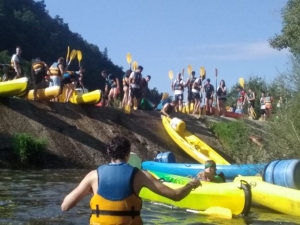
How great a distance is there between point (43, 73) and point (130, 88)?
308 centimetres

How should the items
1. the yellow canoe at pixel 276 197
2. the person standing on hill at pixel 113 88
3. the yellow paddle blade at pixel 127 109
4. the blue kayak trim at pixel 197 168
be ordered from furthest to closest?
the person standing on hill at pixel 113 88
the yellow paddle blade at pixel 127 109
the blue kayak trim at pixel 197 168
the yellow canoe at pixel 276 197

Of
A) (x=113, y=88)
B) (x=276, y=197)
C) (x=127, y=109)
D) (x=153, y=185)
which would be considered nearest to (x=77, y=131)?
(x=127, y=109)

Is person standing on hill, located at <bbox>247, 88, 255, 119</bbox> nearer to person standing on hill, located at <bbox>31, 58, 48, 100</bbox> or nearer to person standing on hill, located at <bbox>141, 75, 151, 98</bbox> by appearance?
person standing on hill, located at <bbox>141, 75, 151, 98</bbox>

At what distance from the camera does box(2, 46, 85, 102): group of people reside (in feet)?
56.5

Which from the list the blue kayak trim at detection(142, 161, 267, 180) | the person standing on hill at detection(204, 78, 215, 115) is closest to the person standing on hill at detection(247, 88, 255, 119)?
the person standing on hill at detection(204, 78, 215, 115)

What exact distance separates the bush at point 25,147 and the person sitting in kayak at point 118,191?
1056 cm

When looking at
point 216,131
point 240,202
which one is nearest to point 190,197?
point 240,202

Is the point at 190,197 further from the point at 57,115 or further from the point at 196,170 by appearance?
the point at 57,115

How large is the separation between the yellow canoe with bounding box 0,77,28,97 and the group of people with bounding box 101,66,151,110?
390 cm

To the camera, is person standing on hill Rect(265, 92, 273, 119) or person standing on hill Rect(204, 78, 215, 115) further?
person standing on hill Rect(204, 78, 215, 115)

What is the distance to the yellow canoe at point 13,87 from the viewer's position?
16125mm

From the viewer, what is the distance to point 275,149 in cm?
1305

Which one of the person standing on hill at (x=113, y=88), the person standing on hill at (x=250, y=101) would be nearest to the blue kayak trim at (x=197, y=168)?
the person standing on hill at (x=113, y=88)

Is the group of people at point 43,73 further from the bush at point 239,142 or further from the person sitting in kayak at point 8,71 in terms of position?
the bush at point 239,142
